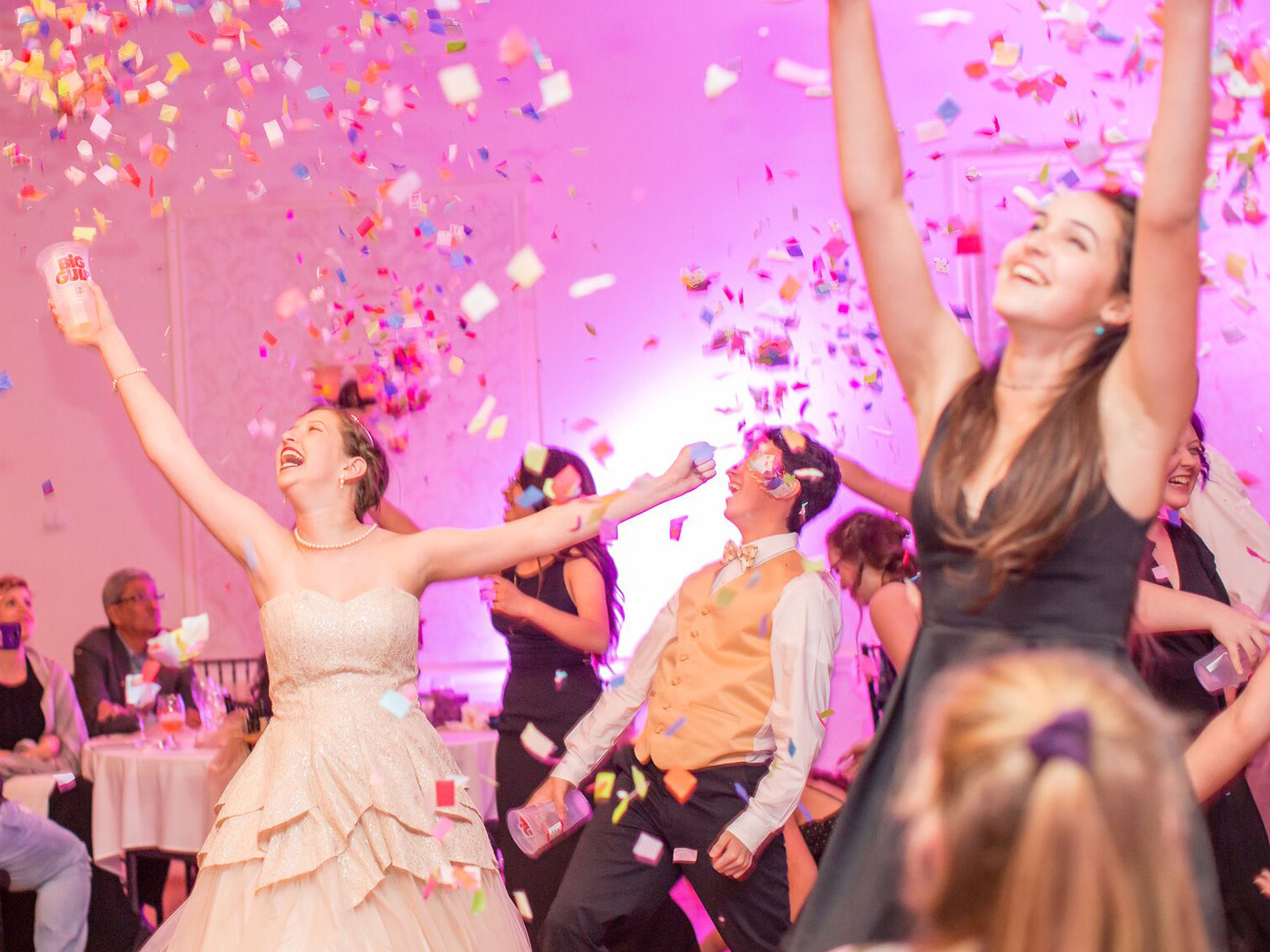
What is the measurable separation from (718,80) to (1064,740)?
16.2 ft

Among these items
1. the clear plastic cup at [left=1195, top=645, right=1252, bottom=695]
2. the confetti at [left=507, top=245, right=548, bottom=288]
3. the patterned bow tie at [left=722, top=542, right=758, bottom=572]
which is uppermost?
the confetti at [left=507, top=245, right=548, bottom=288]

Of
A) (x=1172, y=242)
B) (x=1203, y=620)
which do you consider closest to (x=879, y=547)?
(x=1203, y=620)

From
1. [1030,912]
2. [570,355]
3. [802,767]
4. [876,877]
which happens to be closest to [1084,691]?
[1030,912]

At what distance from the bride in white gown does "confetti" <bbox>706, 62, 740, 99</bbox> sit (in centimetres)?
304

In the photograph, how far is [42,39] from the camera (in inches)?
238

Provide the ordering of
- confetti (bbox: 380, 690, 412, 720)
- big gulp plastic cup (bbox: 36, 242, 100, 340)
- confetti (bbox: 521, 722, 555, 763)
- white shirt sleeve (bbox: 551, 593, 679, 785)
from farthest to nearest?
confetti (bbox: 521, 722, 555, 763), white shirt sleeve (bbox: 551, 593, 679, 785), confetti (bbox: 380, 690, 412, 720), big gulp plastic cup (bbox: 36, 242, 100, 340)

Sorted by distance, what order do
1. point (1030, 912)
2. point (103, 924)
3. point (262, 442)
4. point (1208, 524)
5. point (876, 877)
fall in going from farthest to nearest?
point (262, 442) < point (103, 924) < point (1208, 524) < point (876, 877) < point (1030, 912)

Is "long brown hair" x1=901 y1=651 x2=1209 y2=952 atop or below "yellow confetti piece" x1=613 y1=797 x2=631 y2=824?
atop

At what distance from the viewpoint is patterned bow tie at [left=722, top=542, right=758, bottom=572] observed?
3.29 metres

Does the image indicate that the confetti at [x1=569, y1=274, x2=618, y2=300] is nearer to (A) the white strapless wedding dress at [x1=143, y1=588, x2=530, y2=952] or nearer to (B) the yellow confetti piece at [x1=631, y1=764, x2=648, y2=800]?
(B) the yellow confetti piece at [x1=631, y1=764, x2=648, y2=800]

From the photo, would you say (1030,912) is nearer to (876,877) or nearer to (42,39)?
(876,877)

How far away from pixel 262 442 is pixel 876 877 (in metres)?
5.13

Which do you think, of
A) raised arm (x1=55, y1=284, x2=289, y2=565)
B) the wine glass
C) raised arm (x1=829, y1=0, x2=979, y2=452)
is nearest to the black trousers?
raised arm (x1=55, y1=284, x2=289, y2=565)

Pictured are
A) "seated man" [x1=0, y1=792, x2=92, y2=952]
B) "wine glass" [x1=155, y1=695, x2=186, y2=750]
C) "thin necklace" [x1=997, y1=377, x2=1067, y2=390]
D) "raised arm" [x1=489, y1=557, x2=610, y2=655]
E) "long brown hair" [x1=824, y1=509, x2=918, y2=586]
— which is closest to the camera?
"thin necklace" [x1=997, y1=377, x2=1067, y2=390]
